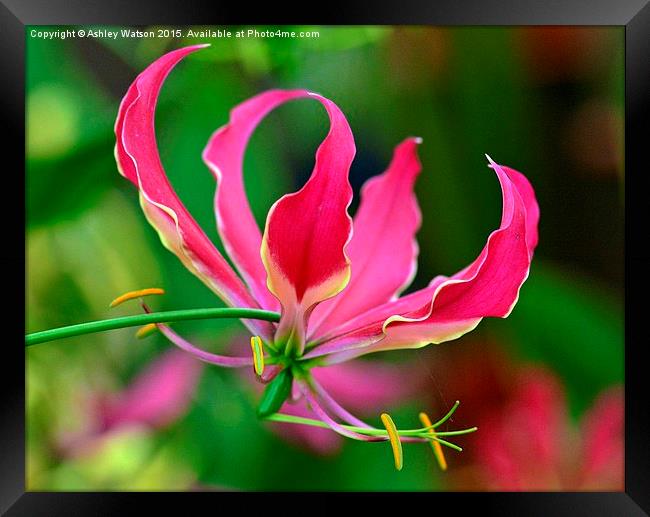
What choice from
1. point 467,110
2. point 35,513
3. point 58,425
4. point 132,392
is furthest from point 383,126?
point 35,513

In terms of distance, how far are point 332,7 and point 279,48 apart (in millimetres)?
96

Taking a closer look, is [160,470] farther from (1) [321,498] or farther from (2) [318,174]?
(2) [318,174]

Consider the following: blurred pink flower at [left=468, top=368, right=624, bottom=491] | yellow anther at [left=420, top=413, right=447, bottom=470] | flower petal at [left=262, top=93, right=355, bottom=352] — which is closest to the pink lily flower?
flower petal at [left=262, top=93, right=355, bottom=352]

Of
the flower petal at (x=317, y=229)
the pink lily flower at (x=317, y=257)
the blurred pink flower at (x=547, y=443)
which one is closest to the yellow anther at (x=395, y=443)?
the pink lily flower at (x=317, y=257)

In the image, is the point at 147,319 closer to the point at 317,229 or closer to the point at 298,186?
the point at 317,229

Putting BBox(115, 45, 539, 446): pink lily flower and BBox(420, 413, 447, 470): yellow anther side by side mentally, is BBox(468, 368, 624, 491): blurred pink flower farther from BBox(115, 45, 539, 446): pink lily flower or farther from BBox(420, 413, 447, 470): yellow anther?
BBox(115, 45, 539, 446): pink lily flower

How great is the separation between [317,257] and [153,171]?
23 centimetres

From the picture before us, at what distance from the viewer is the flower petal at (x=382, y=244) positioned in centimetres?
95

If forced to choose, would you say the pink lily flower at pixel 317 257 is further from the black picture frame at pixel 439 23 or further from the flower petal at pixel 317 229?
the black picture frame at pixel 439 23

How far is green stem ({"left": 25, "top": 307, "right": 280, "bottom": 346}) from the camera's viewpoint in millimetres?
726

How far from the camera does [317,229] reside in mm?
783

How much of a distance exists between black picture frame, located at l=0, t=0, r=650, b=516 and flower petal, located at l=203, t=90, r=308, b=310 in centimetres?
17

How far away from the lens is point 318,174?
767 millimetres

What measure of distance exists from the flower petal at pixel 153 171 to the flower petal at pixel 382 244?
16 centimetres
